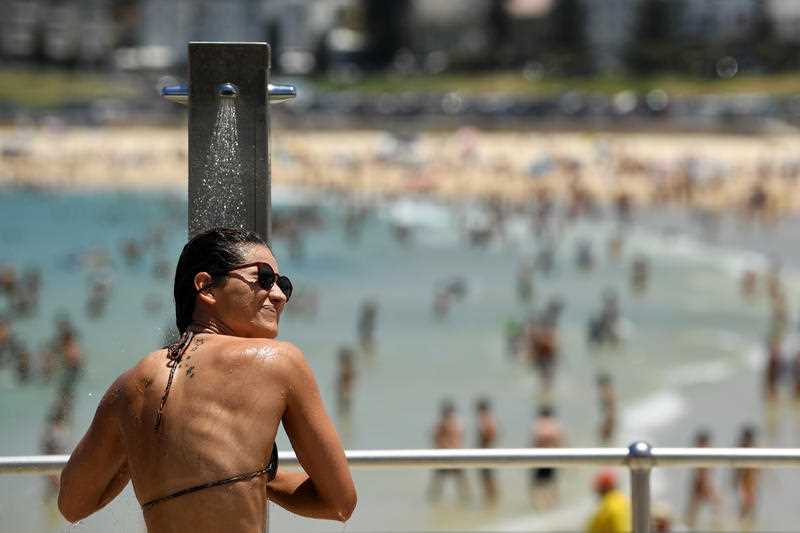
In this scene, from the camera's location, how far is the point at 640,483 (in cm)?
339

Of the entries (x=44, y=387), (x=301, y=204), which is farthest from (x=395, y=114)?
(x=44, y=387)

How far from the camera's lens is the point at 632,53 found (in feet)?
357

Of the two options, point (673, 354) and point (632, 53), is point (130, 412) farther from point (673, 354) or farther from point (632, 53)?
point (632, 53)

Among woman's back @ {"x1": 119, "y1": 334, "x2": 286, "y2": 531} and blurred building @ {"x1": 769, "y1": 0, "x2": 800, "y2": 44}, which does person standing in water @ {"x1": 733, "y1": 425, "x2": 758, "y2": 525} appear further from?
blurred building @ {"x1": 769, "y1": 0, "x2": 800, "y2": 44}

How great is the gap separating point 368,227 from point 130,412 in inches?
2041

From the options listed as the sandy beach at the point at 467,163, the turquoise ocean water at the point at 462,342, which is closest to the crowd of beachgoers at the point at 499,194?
the sandy beach at the point at 467,163

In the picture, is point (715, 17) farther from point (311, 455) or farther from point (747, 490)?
point (311, 455)

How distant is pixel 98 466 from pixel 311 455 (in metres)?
0.40

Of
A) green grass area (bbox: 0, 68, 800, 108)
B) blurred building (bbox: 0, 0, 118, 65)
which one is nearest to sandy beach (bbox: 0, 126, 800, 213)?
green grass area (bbox: 0, 68, 800, 108)

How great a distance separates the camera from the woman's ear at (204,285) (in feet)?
8.33

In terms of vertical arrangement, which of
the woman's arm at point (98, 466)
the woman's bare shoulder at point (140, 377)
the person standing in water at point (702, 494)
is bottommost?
the person standing in water at point (702, 494)

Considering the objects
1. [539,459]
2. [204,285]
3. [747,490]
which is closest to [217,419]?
[204,285]

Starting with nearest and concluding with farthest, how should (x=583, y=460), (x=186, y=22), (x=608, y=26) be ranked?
(x=583, y=460) → (x=608, y=26) → (x=186, y=22)

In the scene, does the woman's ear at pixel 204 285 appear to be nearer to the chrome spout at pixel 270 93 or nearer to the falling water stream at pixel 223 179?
the falling water stream at pixel 223 179
